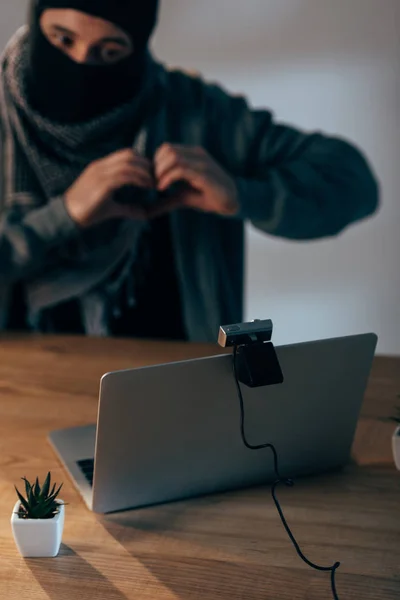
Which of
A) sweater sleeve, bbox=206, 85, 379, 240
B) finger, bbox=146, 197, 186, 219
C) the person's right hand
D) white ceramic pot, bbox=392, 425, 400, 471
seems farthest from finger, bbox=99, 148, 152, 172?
white ceramic pot, bbox=392, 425, 400, 471

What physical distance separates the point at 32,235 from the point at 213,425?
139 cm

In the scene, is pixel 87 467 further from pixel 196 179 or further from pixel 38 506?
pixel 196 179

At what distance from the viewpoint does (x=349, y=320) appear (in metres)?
2.54

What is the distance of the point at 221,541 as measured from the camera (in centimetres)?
122

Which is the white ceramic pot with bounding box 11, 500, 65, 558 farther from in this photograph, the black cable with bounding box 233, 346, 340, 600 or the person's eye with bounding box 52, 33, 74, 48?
the person's eye with bounding box 52, 33, 74, 48

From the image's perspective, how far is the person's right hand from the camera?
8.02 feet

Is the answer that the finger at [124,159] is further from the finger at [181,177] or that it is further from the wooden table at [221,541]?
the wooden table at [221,541]

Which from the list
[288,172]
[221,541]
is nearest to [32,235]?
[288,172]

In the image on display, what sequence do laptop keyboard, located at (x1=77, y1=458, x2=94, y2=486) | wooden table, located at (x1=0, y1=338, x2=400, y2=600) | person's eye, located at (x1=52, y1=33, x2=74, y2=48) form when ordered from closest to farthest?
wooden table, located at (x1=0, y1=338, x2=400, y2=600) < laptop keyboard, located at (x1=77, y1=458, x2=94, y2=486) < person's eye, located at (x1=52, y1=33, x2=74, y2=48)

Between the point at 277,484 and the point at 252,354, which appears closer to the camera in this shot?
the point at 252,354

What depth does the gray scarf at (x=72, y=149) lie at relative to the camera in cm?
247

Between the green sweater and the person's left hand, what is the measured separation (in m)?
0.03

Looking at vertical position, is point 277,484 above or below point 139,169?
below

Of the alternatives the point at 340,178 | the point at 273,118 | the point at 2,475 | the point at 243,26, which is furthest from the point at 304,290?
the point at 2,475
